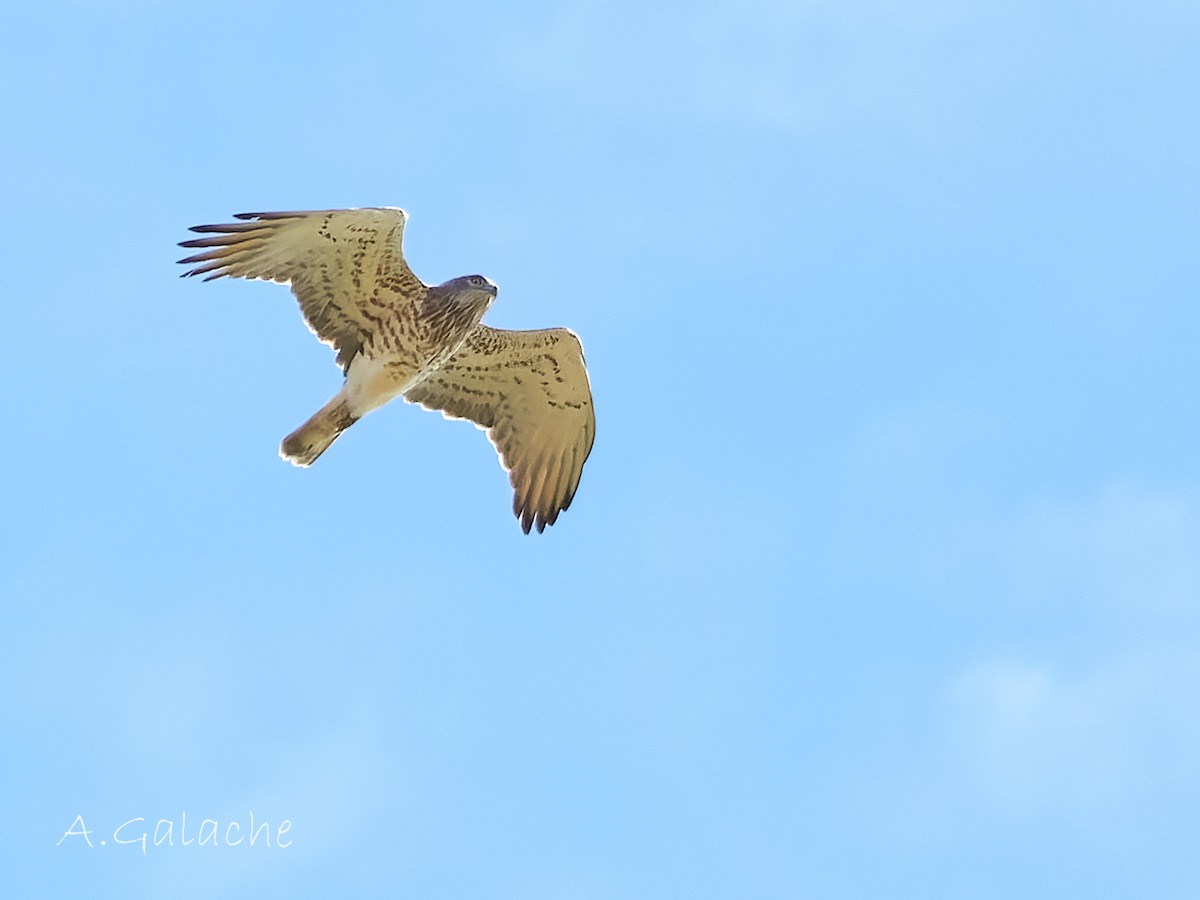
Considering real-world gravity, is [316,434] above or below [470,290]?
below

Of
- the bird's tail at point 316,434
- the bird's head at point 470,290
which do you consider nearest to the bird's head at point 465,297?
the bird's head at point 470,290

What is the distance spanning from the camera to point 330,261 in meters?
15.5

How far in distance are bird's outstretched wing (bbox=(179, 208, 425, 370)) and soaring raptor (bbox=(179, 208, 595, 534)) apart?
11 mm

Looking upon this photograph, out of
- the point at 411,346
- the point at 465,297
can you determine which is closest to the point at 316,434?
the point at 411,346

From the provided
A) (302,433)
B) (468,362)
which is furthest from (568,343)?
(302,433)

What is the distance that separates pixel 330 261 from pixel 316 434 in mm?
1475

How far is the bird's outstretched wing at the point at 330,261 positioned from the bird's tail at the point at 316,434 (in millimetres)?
392

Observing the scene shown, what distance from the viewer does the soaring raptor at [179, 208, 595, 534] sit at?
1527 cm

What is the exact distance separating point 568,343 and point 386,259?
1.81 m

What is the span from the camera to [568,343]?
53.4ft

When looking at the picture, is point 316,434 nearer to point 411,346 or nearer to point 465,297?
point 411,346

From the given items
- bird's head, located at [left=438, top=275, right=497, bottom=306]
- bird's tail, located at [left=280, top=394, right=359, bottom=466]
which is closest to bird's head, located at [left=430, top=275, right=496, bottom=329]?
bird's head, located at [left=438, top=275, right=497, bottom=306]

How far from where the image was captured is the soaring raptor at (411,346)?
15266 millimetres

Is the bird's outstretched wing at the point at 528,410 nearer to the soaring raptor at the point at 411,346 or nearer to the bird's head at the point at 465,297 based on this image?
the soaring raptor at the point at 411,346
